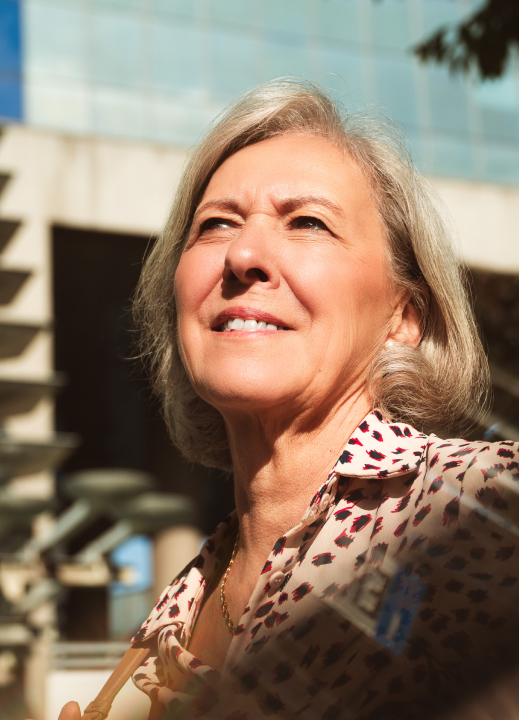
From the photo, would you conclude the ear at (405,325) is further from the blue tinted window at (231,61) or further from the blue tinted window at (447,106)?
the blue tinted window at (447,106)

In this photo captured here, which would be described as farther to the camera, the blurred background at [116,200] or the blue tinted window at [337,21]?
the blue tinted window at [337,21]

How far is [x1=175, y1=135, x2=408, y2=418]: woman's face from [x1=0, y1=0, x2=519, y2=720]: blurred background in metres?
5.04

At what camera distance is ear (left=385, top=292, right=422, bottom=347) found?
6.19ft

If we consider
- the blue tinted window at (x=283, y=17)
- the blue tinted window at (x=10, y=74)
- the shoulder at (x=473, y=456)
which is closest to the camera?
the shoulder at (x=473, y=456)

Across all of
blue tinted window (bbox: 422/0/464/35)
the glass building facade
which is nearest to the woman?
the glass building facade

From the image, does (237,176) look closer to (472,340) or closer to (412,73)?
(472,340)

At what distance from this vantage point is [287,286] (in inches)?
67.9

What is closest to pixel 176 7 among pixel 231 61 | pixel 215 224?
pixel 231 61

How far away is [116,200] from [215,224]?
779 centimetres

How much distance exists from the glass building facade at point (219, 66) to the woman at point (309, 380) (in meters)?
7.89

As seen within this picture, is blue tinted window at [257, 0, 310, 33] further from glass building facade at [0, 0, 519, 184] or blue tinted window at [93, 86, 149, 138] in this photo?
blue tinted window at [93, 86, 149, 138]

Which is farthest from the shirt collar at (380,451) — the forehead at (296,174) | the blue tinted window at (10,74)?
the blue tinted window at (10,74)

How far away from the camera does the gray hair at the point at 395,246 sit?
1850 mm

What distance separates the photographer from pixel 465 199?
10.6m
